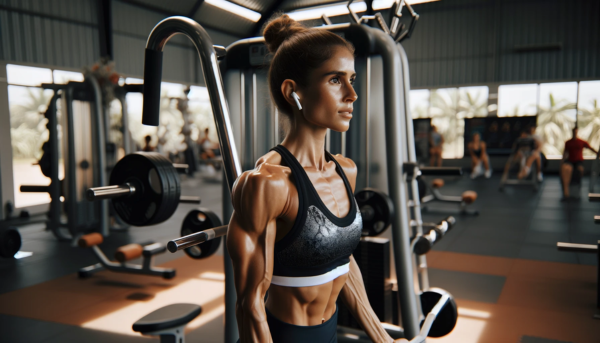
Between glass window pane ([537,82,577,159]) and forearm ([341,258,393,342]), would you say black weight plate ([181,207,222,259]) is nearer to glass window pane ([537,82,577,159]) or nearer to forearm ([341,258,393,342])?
forearm ([341,258,393,342])

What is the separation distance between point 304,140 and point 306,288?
310 millimetres

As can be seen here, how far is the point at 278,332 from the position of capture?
36.7 inches

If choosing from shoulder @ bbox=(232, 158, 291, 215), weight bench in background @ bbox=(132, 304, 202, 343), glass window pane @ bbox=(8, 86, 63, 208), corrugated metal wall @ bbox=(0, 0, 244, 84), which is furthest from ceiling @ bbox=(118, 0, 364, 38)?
shoulder @ bbox=(232, 158, 291, 215)

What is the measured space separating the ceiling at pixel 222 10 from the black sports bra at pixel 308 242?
36.2 feet

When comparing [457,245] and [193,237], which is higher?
[193,237]

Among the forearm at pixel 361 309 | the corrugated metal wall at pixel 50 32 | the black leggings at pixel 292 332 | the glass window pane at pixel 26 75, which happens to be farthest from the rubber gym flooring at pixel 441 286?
the corrugated metal wall at pixel 50 32

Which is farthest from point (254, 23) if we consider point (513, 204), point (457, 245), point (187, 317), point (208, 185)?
point (187, 317)

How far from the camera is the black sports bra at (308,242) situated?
875 millimetres

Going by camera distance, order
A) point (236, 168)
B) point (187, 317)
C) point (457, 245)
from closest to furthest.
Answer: point (236, 168) → point (187, 317) → point (457, 245)

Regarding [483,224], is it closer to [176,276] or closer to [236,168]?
[176,276]

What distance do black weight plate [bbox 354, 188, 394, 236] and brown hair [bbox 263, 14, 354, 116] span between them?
42.4 inches

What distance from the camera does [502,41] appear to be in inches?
468

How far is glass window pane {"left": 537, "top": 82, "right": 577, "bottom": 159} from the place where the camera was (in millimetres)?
11406

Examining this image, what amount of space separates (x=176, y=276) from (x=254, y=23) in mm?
11693
